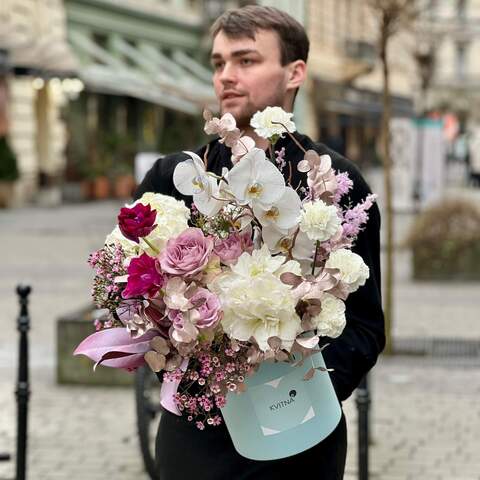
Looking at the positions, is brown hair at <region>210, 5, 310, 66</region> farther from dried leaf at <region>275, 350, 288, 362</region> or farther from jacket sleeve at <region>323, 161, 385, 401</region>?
dried leaf at <region>275, 350, 288, 362</region>

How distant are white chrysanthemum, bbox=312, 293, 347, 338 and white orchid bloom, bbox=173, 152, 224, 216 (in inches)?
11.5

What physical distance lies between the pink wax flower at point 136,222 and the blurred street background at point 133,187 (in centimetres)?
396

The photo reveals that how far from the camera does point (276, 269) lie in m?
2.39

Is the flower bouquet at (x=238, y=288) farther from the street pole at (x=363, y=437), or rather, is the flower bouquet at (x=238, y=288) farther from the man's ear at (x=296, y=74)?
the street pole at (x=363, y=437)

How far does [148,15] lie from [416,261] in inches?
1023

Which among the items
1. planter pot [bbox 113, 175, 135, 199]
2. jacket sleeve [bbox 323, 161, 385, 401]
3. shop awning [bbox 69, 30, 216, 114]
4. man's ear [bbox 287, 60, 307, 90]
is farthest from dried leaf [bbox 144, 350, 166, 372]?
planter pot [bbox 113, 175, 135, 199]

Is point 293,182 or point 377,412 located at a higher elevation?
point 293,182

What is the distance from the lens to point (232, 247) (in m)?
2.45

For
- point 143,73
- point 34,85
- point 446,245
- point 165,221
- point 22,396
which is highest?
point 143,73

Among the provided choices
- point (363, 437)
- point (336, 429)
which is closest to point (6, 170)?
point (363, 437)

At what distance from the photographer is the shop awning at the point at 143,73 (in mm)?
30922

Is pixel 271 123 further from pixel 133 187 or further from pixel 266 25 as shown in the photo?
pixel 133 187

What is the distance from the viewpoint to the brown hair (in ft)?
9.88

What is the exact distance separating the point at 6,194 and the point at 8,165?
4.01ft
